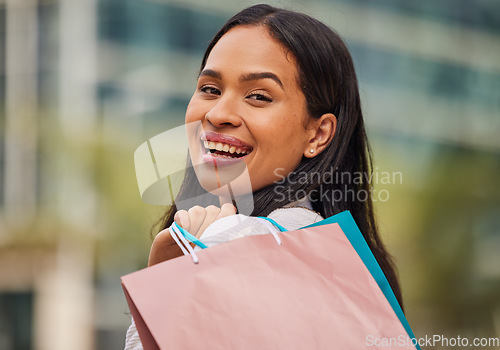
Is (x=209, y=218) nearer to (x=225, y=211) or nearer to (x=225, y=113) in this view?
(x=225, y=211)

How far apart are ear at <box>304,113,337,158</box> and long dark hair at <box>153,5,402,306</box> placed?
2 cm

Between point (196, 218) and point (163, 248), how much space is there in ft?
0.34


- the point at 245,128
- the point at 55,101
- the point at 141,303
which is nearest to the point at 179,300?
the point at 141,303

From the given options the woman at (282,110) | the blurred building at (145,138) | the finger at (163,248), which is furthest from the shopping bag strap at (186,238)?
the blurred building at (145,138)

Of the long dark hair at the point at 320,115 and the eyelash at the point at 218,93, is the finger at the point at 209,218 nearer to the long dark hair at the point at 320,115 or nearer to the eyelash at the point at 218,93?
the long dark hair at the point at 320,115

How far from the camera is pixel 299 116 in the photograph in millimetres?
2051

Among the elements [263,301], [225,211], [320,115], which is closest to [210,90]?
[320,115]

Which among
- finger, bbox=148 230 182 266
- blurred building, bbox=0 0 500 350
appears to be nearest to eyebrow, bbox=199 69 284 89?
finger, bbox=148 230 182 266

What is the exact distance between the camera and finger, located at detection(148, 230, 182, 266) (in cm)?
161

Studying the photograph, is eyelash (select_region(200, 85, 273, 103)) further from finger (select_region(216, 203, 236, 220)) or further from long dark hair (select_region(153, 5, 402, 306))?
finger (select_region(216, 203, 236, 220))

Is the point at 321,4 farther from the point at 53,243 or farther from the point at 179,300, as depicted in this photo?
the point at 179,300

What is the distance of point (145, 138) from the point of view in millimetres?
11711

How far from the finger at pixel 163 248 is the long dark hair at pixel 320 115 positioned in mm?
396

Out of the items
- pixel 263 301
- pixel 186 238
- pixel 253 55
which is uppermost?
pixel 253 55
